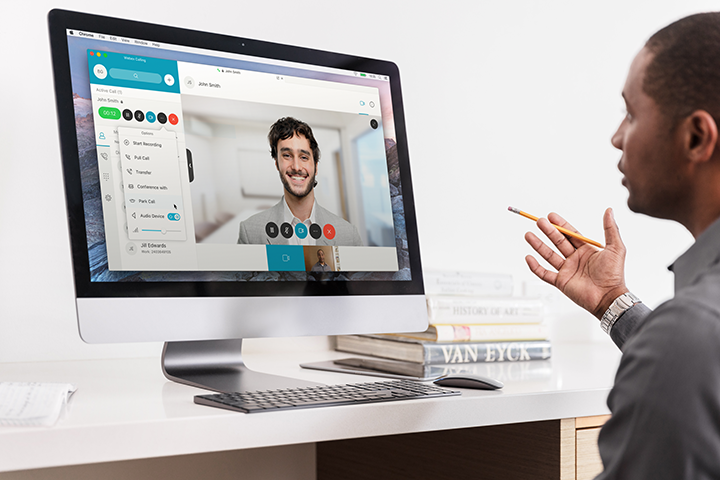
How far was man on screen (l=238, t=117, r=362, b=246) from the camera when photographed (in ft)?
3.37

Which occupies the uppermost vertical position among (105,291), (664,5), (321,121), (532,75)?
(664,5)

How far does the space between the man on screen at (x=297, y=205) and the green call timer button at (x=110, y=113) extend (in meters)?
0.23

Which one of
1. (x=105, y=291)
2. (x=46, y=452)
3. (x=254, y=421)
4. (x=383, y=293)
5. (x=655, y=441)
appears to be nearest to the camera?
(x=655, y=441)

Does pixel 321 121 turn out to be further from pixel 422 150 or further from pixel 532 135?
pixel 532 135

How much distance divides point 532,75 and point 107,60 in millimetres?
1264

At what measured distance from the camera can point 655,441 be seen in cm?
49

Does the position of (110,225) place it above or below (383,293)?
above

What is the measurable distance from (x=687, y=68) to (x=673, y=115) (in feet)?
0.15

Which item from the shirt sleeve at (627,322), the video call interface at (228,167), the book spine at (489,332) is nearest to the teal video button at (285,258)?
the video call interface at (228,167)

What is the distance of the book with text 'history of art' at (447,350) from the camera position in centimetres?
125

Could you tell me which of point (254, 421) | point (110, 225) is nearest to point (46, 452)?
point (254, 421)

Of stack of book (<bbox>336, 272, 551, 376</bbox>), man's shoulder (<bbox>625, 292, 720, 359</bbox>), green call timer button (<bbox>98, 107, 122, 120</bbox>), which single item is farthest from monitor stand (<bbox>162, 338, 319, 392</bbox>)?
man's shoulder (<bbox>625, 292, 720, 359</bbox>)

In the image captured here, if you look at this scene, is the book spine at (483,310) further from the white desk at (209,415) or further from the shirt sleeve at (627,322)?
the shirt sleeve at (627,322)

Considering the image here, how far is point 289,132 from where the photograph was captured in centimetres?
107
